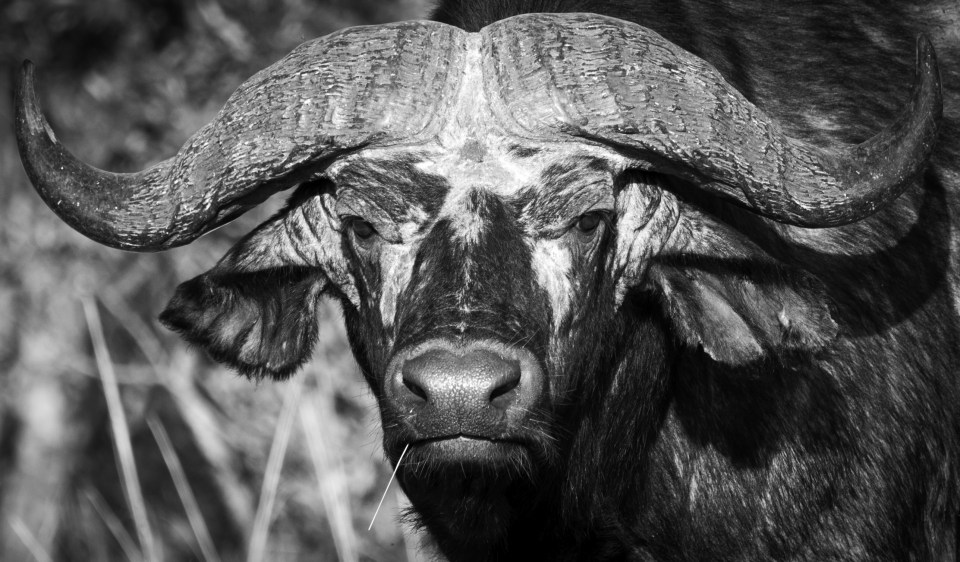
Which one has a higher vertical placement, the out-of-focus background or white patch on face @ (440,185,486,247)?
white patch on face @ (440,185,486,247)

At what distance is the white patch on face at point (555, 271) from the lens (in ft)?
13.8

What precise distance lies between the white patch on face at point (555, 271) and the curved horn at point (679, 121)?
393 mm

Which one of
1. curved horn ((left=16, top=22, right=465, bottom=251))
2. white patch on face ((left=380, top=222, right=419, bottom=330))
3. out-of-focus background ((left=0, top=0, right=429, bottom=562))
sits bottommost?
out-of-focus background ((left=0, top=0, right=429, bottom=562))

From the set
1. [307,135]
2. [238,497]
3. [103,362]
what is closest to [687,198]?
[307,135]

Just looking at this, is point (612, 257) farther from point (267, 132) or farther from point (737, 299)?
point (267, 132)

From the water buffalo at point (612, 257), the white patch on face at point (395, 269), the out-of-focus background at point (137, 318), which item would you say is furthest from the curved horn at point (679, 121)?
the out-of-focus background at point (137, 318)

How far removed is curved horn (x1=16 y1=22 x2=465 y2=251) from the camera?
13.3 ft

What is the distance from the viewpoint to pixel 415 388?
3.77 metres

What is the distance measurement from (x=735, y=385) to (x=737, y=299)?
347 mm

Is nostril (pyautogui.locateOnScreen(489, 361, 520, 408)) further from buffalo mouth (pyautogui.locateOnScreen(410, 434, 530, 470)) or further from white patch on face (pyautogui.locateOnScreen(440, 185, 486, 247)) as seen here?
white patch on face (pyautogui.locateOnScreen(440, 185, 486, 247))

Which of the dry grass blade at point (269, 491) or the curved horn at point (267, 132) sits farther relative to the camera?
the dry grass blade at point (269, 491)

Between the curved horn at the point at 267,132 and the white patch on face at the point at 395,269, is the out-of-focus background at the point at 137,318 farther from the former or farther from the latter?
the curved horn at the point at 267,132

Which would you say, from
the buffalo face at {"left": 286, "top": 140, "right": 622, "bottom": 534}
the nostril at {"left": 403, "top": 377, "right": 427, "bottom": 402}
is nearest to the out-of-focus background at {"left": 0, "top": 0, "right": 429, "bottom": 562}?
the buffalo face at {"left": 286, "top": 140, "right": 622, "bottom": 534}

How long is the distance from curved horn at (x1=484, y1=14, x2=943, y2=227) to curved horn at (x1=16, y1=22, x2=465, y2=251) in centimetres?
29
